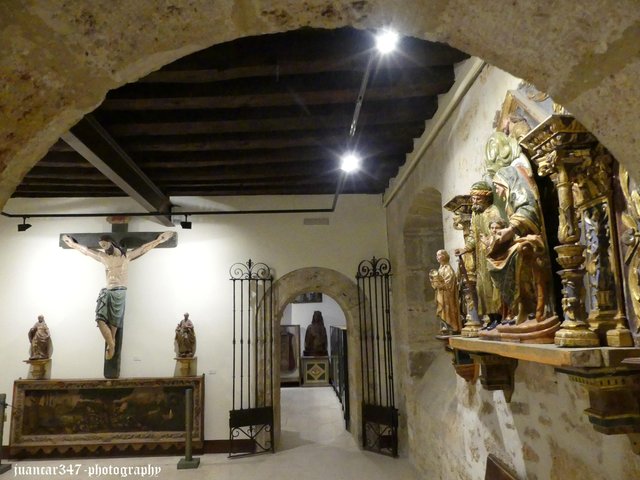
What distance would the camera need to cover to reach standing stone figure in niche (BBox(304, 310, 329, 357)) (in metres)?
10.1

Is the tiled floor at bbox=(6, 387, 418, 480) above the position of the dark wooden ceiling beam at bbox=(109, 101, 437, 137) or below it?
below

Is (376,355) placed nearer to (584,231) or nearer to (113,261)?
(113,261)

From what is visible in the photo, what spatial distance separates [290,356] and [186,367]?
4.86 meters

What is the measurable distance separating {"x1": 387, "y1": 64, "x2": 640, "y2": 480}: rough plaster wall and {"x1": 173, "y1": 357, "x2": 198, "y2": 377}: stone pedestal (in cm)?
251

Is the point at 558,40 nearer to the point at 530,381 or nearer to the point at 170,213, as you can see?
the point at 530,381

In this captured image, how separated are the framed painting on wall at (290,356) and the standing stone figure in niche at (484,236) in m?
8.19

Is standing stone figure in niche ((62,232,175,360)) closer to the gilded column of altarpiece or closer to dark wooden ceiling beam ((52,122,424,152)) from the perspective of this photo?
dark wooden ceiling beam ((52,122,424,152))

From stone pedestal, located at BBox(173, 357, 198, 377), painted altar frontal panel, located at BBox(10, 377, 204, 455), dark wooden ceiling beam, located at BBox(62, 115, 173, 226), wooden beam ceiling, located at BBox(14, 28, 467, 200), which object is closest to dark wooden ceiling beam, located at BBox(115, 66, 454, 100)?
wooden beam ceiling, located at BBox(14, 28, 467, 200)

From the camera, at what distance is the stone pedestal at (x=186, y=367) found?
5.36 meters

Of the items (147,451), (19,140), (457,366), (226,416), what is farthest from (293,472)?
(19,140)

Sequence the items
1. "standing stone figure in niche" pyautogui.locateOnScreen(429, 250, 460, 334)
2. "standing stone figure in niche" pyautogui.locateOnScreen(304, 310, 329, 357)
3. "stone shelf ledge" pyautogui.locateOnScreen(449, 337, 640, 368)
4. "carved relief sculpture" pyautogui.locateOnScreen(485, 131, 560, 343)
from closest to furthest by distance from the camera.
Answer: "stone shelf ledge" pyautogui.locateOnScreen(449, 337, 640, 368) → "carved relief sculpture" pyautogui.locateOnScreen(485, 131, 560, 343) → "standing stone figure in niche" pyautogui.locateOnScreen(429, 250, 460, 334) → "standing stone figure in niche" pyautogui.locateOnScreen(304, 310, 329, 357)

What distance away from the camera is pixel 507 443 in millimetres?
2387

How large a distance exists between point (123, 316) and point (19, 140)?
512cm

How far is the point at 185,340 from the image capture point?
5.35 metres
